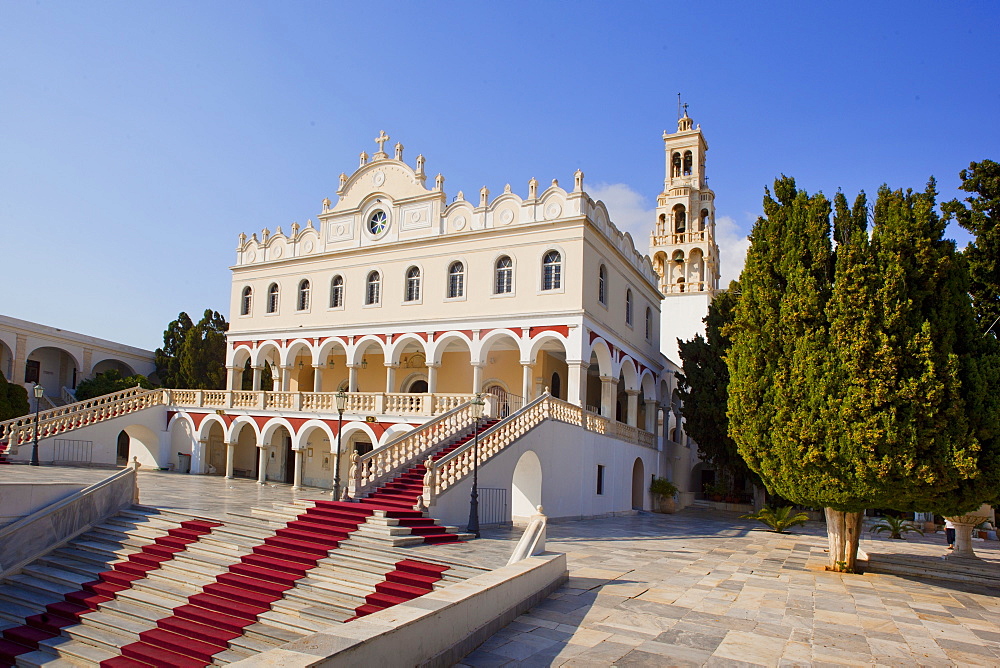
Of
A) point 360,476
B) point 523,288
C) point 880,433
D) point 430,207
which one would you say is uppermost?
point 430,207

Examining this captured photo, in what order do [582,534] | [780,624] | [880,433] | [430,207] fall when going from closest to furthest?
[780,624]
[880,433]
[582,534]
[430,207]

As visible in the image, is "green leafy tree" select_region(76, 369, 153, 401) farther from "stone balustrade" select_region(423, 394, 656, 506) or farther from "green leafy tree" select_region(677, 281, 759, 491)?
"green leafy tree" select_region(677, 281, 759, 491)

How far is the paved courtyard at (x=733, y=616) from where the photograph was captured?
769 cm

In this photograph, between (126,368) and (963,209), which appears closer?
(963,209)

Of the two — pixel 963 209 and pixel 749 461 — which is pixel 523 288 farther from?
pixel 963 209

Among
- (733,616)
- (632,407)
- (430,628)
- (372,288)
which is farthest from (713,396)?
(430,628)

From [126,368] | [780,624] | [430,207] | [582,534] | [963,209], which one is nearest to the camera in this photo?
[780,624]

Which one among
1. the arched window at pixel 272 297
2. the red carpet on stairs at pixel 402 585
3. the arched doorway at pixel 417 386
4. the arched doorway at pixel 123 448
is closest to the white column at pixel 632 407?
the arched doorway at pixel 417 386

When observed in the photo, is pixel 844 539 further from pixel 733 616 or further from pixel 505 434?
pixel 505 434

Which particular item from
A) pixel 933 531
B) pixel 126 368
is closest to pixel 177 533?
pixel 933 531

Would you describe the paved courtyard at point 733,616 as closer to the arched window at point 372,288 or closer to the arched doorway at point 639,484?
the arched doorway at point 639,484

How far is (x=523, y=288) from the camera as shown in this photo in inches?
949

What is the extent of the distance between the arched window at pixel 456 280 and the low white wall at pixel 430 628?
16421 millimetres

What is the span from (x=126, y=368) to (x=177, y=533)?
108 ft
